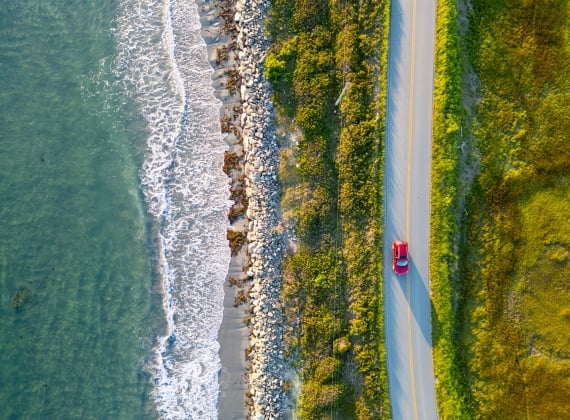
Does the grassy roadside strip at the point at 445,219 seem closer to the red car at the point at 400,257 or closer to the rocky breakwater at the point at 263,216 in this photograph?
the red car at the point at 400,257

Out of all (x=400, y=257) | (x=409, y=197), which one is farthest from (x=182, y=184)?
A: (x=400, y=257)

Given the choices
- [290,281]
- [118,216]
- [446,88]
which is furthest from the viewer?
[118,216]

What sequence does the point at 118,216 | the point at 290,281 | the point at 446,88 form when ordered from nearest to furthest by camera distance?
1. the point at 446,88
2. the point at 290,281
3. the point at 118,216

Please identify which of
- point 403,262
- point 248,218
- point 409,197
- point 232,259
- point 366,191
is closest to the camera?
point 403,262

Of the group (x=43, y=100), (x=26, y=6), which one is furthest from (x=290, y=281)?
(x=26, y=6)

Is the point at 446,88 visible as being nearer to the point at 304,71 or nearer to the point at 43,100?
the point at 304,71

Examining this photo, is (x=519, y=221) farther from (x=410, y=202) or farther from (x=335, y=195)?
(x=335, y=195)

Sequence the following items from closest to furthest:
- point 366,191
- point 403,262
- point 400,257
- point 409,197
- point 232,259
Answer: point 400,257 < point 403,262 < point 409,197 < point 366,191 < point 232,259
